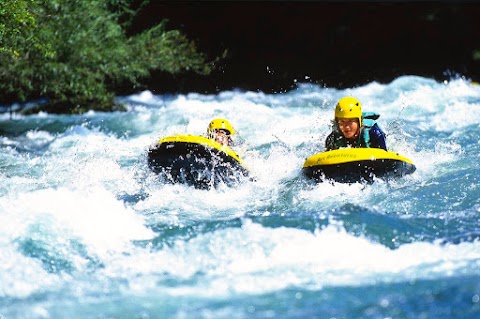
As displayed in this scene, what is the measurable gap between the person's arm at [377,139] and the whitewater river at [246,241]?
463mm

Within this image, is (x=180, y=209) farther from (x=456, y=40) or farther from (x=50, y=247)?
(x=456, y=40)

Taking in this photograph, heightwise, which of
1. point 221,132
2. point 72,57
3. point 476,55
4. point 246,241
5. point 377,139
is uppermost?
point 476,55

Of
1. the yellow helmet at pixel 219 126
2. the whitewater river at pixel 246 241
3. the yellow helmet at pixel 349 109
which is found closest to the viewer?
the whitewater river at pixel 246 241

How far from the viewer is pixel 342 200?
7.38m

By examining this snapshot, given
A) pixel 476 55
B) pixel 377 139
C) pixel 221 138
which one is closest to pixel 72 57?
pixel 221 138

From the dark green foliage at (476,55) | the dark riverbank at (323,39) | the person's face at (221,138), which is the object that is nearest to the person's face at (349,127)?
the person's face at (221,138)

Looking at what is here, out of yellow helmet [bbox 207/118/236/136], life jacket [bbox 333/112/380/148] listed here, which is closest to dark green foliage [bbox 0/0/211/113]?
yellow helmet [bbox 207/118/236/136]

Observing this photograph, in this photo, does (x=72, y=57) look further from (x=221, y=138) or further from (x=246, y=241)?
(x=246, y=241)

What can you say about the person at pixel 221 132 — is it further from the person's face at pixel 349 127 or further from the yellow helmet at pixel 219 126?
the person's face at pixel 349 127

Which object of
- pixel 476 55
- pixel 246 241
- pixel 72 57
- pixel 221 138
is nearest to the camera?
pixel 246 241

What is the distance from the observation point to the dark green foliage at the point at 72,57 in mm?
13242

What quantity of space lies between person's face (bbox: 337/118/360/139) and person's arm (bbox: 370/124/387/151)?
0.17m

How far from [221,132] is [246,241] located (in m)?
3.21

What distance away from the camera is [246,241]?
19.3 ft
